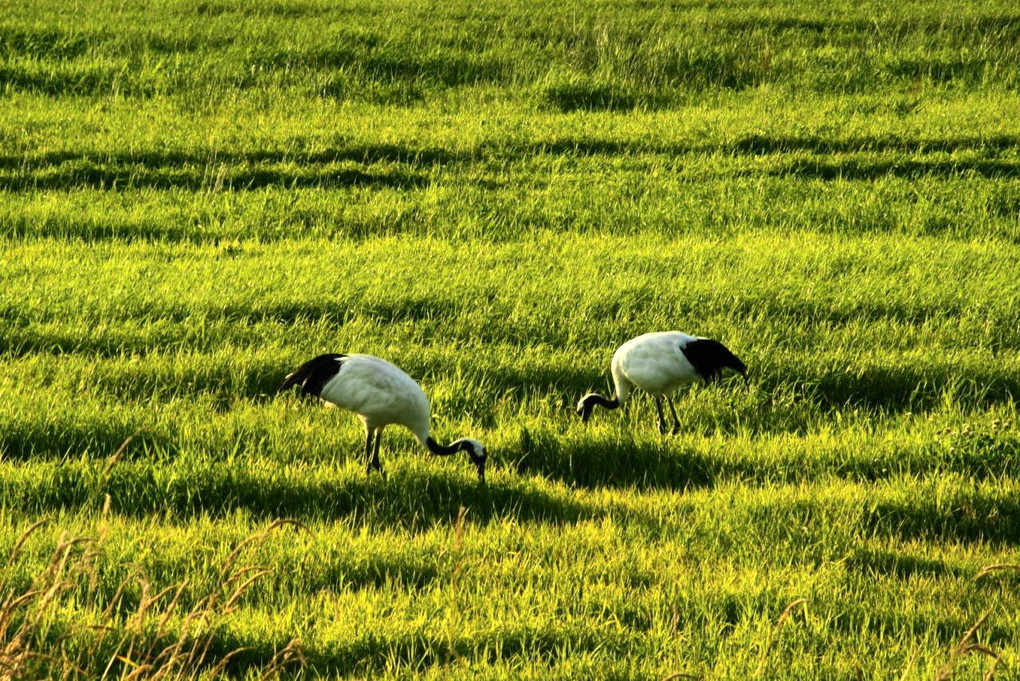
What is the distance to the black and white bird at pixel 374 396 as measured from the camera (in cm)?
641

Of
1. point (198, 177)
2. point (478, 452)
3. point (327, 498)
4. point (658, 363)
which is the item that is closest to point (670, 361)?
point (658, 363)

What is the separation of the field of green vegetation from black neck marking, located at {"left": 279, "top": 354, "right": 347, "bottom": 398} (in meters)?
0.36

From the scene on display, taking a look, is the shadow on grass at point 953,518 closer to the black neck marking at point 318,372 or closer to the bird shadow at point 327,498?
the bird shadow at point 327,498

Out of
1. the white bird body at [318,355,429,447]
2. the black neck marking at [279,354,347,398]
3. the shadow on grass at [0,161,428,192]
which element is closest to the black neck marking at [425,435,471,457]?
the white bird body at [318,355,429,447]

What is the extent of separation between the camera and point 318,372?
668 centimetres

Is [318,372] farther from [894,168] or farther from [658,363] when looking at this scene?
[894,168]

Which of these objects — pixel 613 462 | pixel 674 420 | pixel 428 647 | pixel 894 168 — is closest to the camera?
pixel 428 647

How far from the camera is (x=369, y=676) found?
426 centimetres

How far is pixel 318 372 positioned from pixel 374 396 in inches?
17.7

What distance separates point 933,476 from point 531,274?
445 centimetres

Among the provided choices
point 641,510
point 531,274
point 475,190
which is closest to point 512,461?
point 641,510

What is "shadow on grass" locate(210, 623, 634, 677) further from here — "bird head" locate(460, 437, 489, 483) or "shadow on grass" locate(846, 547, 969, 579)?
"bird head" locate(460, 437, 489, 483)

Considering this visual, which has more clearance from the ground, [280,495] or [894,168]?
[894,168]

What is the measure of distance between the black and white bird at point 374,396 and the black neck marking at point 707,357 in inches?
53.5
